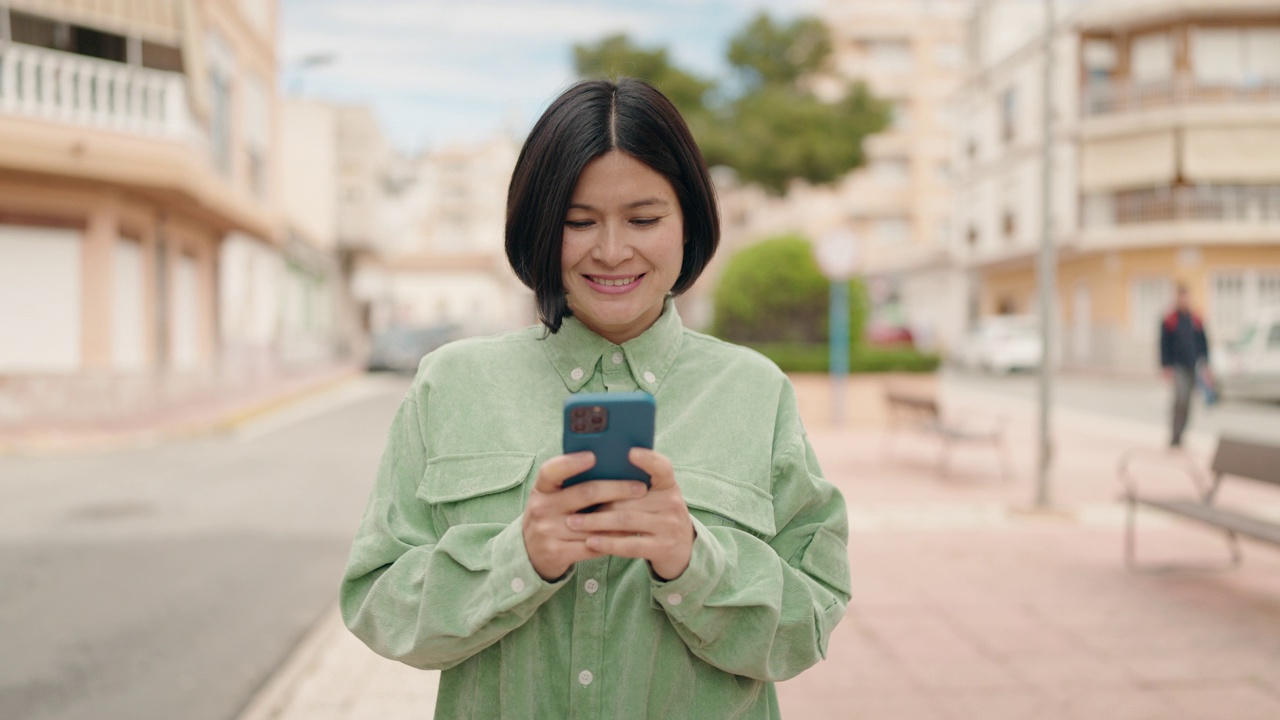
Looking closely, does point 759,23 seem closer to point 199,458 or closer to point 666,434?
point 199,458

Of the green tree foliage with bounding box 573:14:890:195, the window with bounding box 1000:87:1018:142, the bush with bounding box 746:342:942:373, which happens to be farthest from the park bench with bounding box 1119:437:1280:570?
the window with bounding box 1000:87:1018:142

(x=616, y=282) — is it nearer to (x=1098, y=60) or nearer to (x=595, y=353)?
(x=595, y=353)

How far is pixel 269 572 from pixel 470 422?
5294 mm

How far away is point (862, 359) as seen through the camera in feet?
47.2

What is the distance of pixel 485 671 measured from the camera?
1480 mm

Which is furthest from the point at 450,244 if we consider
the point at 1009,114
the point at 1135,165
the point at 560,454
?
the point at 560,454

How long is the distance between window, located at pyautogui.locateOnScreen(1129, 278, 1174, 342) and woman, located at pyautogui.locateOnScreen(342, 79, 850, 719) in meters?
30.8

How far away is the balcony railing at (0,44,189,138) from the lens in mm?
13578

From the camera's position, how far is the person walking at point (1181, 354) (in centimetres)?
1162

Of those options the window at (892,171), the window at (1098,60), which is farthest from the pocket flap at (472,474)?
the window at (892,171)

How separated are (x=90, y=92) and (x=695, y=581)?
16.1 m

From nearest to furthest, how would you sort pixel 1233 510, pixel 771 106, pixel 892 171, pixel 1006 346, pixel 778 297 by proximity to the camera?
pixel 1233 510
pixel 778 297
pixel 771 106
pixel 1006 346
pixel 892 171

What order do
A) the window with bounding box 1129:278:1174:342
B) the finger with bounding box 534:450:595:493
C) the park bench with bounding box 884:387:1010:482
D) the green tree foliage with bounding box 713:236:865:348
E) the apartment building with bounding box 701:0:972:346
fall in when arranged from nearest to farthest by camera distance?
the finger with bounding box 534:450:595:493
the park bench with bounding box 884:387:1010:482
the green tree foliage with bounding box 713:236:865:348
the window with bounding box 1129:278:1174:342
the apartment building with bounding box 701:0:972:346

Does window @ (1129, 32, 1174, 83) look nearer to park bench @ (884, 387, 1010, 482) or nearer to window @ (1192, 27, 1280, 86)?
window @ (1192, 27, 1280, 86)
